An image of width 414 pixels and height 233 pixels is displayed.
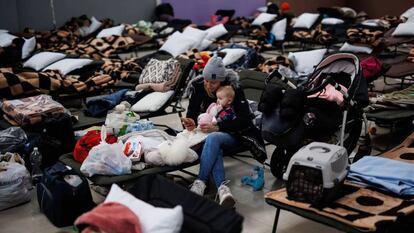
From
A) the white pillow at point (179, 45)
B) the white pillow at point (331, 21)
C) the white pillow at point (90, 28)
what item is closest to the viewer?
the white pillow at point (179, 45)

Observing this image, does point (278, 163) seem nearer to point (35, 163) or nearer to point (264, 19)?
point (35, 163)

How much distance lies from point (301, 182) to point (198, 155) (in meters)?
0.90

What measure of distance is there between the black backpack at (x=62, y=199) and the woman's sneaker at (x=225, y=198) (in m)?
0.83

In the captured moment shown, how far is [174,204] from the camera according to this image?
2.51 metres

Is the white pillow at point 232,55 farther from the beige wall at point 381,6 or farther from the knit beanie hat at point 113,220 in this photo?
the beige wall at point 381,6

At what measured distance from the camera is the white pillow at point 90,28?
31.7 ft

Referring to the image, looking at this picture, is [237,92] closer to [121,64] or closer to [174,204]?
[174,204]

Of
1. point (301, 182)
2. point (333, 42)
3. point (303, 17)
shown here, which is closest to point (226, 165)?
point (301, 182)

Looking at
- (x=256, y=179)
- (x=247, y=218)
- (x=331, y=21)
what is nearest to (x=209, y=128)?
(x=256, y=179)

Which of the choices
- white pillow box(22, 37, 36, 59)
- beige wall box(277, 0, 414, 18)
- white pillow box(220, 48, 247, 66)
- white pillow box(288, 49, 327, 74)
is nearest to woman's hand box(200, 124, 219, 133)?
white pillow box(288, 49, 327, 74)

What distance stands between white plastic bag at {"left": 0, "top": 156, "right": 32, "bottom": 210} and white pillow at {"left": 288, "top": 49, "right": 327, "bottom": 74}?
348 centimetres

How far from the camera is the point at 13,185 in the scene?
358 cm

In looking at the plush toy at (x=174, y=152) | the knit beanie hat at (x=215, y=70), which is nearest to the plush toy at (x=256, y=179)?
the plush toy at (x=174, y=152)

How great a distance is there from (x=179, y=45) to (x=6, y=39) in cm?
264
